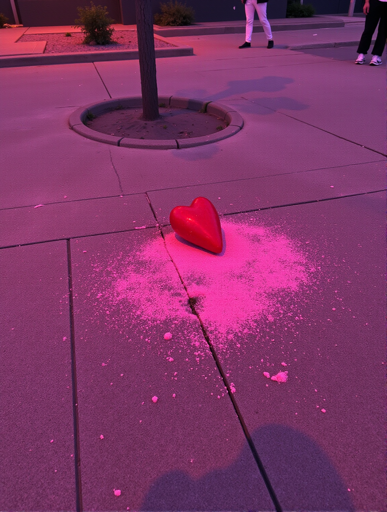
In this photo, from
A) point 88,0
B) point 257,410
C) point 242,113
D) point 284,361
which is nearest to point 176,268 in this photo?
point 284,361

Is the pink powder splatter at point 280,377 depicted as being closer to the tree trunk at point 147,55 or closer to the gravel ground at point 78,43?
the tree trunk at point 147,55

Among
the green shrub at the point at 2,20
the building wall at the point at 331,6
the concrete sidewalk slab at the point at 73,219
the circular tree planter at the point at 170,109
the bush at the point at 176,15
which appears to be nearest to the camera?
the concrete sidewalk slab at the point at 73,219

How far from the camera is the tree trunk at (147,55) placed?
4570 mm

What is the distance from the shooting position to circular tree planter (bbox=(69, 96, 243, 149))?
4523 mm

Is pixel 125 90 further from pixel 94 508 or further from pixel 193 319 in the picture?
pixel 94 508

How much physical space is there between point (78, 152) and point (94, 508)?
3.86 m

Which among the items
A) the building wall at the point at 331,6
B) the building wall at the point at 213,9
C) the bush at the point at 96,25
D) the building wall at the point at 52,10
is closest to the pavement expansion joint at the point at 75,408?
the bush at the point at 96,25

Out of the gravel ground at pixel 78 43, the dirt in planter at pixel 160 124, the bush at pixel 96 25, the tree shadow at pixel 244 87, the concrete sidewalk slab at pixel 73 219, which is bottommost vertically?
the concrete sidewalk slab at pixel 73 219

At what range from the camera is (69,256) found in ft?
8.71

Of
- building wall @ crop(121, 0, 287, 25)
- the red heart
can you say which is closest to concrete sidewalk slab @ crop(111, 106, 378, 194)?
the red heart

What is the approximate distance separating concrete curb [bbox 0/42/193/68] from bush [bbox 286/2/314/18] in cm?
1025

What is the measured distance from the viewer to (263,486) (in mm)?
1395

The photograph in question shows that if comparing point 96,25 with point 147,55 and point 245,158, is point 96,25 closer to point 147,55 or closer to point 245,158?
point 147,55

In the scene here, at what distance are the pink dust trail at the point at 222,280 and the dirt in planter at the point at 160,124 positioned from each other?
2477mm
